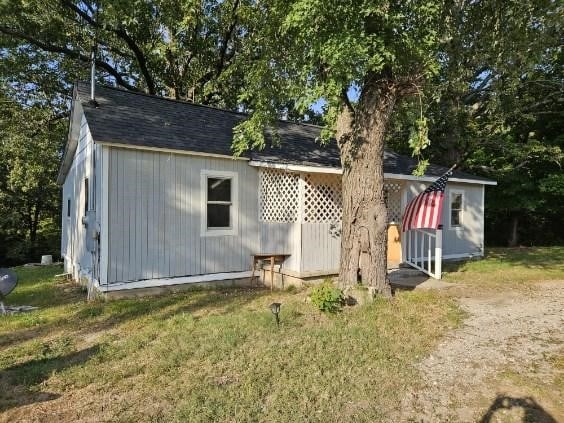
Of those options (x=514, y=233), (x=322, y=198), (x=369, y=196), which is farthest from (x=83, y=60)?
(x=514, y=233)

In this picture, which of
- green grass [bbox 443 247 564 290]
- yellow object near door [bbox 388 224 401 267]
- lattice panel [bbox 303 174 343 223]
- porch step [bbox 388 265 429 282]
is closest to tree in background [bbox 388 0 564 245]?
yellow object near door [bbox 388 224 401 267]

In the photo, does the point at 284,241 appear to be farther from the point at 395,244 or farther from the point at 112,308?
the point at 112,308

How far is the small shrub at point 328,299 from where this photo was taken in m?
6.02

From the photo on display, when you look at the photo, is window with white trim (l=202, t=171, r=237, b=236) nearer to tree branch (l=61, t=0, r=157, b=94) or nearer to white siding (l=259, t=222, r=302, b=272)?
white siding (l=259, t=222, r=302, b=272)

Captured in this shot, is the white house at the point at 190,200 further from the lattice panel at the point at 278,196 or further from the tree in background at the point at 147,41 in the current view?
the tree in background at the point at 147,41

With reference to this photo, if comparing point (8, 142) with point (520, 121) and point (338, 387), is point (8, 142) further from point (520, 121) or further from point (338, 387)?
point (520, 121)

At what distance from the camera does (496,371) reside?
420cm

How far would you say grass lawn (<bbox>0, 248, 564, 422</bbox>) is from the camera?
345 centimetres

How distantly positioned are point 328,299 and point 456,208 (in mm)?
8624

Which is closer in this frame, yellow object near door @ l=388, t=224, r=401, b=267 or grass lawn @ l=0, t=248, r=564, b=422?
grass lawn @ l=0, t=248, r=564, b=422

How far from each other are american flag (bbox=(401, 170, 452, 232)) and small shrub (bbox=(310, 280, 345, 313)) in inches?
129

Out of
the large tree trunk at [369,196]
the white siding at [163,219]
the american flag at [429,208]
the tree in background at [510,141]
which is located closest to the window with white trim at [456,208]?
the tree in background at [510,141]

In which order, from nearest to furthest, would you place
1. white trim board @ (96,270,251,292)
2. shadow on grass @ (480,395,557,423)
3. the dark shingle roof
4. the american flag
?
1. shadow on grass @ (480,395,557,423)
2. white trim board @ (96,270,251,292)
3. the dark shingle roof
4. the american flag

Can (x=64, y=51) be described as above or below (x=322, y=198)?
above
